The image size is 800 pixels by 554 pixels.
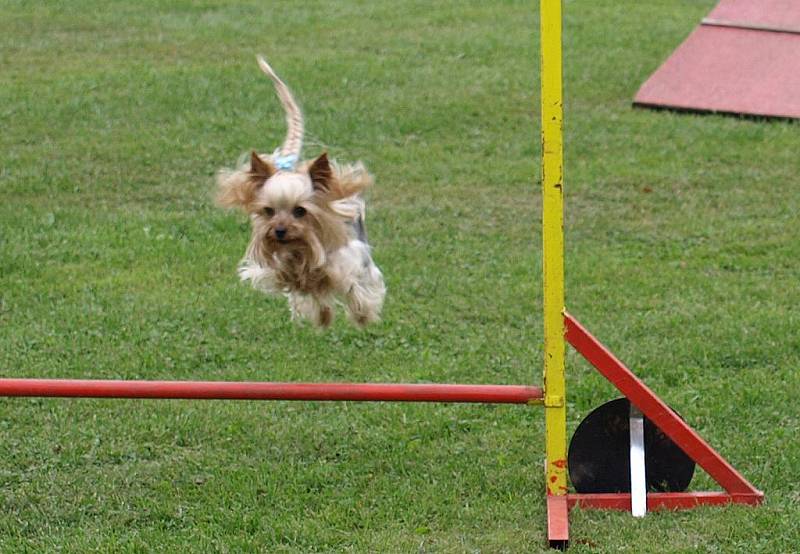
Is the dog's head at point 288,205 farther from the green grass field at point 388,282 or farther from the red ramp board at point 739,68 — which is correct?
the red ramp board at point 739,68

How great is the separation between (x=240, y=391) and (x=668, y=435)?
1.66 metres

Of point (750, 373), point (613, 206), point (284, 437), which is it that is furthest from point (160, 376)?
point (613, 206)

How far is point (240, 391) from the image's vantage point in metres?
5.18

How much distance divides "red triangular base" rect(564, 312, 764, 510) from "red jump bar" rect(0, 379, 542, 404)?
1.48 feet

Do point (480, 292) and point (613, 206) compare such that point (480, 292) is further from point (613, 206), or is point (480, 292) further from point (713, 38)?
point (713, 38)

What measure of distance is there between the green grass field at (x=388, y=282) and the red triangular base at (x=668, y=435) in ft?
0.27

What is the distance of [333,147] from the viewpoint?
36.2 feet

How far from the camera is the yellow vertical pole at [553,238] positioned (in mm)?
4910

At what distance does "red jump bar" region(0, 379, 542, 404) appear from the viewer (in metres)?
5.16

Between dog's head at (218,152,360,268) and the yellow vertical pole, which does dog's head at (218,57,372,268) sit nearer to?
dog's head at (218,152,360,268)

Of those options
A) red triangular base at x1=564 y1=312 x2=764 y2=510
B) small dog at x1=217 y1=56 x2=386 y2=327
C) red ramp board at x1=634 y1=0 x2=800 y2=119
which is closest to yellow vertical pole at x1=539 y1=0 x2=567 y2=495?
red triangular base at x1=564 y1=312 x2=764 y2=510

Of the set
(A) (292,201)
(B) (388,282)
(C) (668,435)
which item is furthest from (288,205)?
(B) (388,282)

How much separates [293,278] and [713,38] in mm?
7542

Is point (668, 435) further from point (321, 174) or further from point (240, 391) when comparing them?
point (321, 174)
